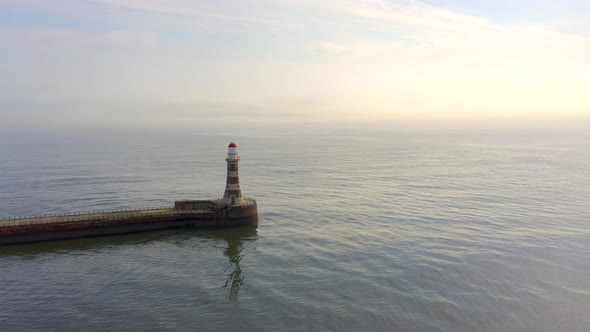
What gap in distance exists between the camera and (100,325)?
25.9m

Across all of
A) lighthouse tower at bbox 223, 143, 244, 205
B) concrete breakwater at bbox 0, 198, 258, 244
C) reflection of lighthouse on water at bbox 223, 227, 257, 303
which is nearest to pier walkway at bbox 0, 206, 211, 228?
concrete breakwater at bbox 0, 198, 258, 244

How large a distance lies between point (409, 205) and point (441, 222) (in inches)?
403

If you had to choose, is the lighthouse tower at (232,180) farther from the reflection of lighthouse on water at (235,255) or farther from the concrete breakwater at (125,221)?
the reflection of lighthouse on water at (235,255)

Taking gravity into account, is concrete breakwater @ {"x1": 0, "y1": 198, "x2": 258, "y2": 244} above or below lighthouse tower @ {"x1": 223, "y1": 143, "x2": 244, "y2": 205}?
below

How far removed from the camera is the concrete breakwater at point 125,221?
42.8m

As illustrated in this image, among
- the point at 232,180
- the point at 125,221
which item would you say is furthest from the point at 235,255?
the point at 125,221

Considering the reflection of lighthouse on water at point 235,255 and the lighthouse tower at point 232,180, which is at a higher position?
the lighthouse tower at point 232,180

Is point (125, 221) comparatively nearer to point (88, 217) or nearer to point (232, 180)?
point (88, 217)

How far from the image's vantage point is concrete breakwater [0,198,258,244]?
42844 mm

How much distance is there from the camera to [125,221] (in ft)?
153

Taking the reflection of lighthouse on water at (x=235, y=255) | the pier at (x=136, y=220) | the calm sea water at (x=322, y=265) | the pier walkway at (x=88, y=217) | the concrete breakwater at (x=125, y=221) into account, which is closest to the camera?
the calm sea water at (x=322, y=265)

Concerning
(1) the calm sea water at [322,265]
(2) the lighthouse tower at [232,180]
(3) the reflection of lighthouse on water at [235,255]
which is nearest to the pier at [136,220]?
(2) the lighthouse tower at [232,180]

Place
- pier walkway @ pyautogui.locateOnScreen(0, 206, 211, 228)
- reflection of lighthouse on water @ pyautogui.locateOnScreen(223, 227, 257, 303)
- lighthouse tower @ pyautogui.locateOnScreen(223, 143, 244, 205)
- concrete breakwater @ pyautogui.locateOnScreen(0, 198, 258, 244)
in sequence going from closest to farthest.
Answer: reflection of lighthouse on water @ pyautogui.locateOnScreen(223, 227, 257, 303), concrete breakwater @ pyautogui.locateOnScreen(0, 198, 258, 244), pier walkway @ pyautogui.locateOnScreen(0, 206, 211, 228), lighthouse tower @ pyautogui.locateOnScreen(223, 143, 244, 205)

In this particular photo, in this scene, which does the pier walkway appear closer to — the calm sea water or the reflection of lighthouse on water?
the calm sea water
